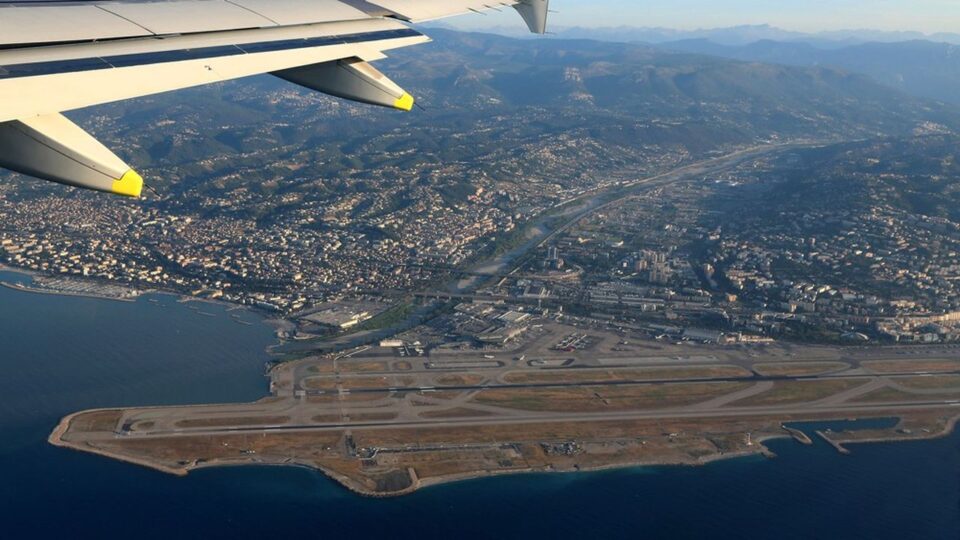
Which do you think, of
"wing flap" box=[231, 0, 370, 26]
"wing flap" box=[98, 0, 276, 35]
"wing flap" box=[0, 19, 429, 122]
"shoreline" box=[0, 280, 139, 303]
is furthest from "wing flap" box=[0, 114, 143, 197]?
"shoreline" box=[0, 280, 139, 303]

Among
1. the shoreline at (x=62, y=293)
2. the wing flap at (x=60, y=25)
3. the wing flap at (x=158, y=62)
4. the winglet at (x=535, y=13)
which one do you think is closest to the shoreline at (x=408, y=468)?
the shoreline at (x=62, y=293)

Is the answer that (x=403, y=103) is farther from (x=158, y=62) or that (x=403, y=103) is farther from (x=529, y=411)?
(x=529, y=411)

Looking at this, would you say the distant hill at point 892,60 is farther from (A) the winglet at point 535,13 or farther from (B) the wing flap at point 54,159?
(B) the wing flap at point 54,159

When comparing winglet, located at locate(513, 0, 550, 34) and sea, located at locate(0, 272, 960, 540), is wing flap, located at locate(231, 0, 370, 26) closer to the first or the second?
winglet, located at locate(513, 0, 550, 34)

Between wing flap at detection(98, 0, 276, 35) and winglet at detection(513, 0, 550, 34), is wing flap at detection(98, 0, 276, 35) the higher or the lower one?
the lower one

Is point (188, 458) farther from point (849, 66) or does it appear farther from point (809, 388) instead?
point (849, 66)

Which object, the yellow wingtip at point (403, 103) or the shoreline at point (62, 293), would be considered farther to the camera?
the shoreline at point (62, 293)
